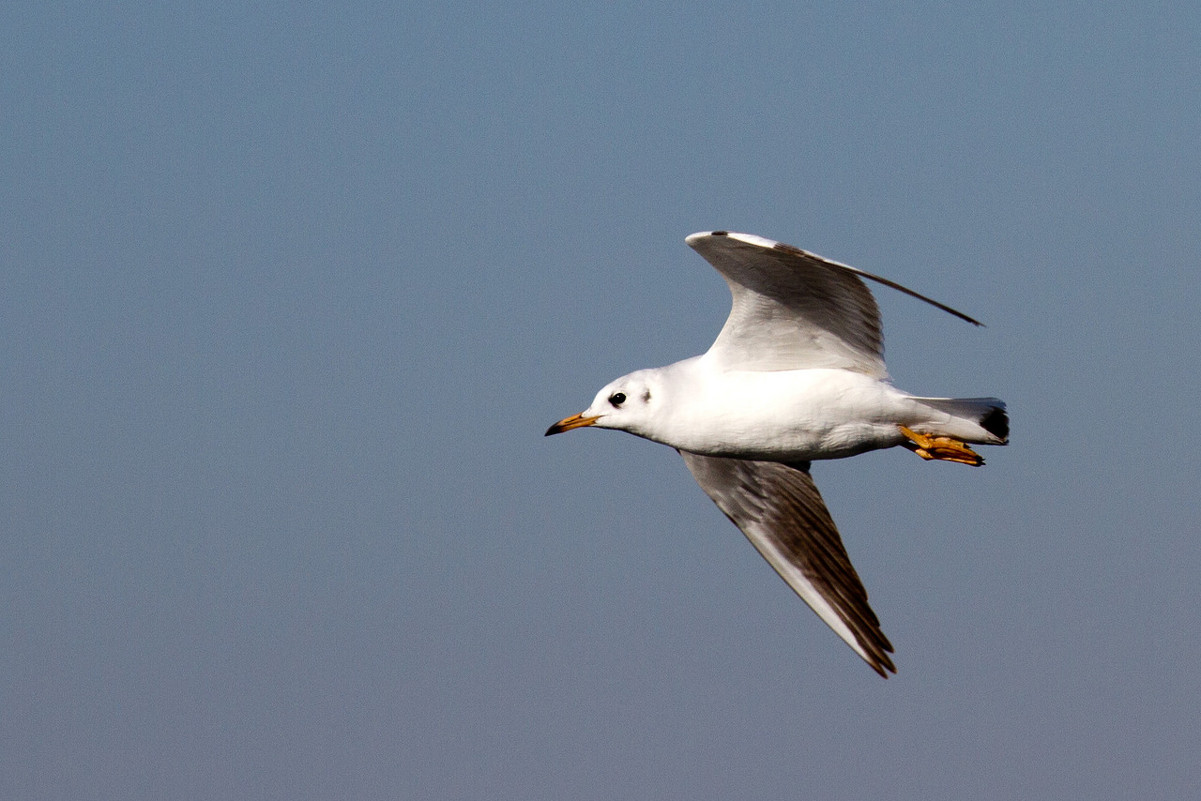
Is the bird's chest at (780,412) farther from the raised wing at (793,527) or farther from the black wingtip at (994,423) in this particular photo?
the raised wing at (793,527)

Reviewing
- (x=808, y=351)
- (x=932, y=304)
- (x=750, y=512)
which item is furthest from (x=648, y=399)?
(x=932, y=304)

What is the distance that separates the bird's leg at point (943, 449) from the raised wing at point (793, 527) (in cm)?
177

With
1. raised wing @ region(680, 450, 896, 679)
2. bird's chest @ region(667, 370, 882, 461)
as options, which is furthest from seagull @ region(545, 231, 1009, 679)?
raised wing @ region(680, 450, 896, 679)

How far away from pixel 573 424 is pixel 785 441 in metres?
1.66

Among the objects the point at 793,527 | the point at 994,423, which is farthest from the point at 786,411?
the point at 793,527

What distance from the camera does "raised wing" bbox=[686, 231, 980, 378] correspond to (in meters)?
10.2

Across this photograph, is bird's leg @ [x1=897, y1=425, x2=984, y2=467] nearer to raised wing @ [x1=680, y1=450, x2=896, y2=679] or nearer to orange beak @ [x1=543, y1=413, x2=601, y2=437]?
raised wing @ [x1=680, y1=450, x2=896, y2=679]

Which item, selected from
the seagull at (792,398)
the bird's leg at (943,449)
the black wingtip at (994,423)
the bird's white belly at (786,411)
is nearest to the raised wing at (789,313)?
the seagull at (792,398)

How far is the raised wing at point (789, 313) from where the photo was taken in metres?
10.2

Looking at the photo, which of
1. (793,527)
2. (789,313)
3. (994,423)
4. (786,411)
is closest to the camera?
(789,313)

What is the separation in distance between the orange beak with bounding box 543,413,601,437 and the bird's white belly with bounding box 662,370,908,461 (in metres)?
0.68

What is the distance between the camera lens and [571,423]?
1170 cm

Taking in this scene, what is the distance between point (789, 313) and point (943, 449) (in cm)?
162

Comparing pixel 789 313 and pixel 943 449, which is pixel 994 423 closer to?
pixel 943 449
